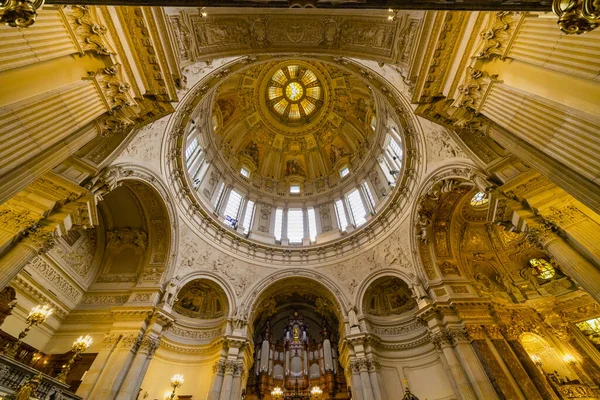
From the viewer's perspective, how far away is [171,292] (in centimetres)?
1376

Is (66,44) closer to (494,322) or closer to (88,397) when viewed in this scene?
(88,397)

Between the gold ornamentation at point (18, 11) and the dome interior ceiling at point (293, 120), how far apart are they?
1989 centimetres

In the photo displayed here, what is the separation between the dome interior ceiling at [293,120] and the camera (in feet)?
75.9

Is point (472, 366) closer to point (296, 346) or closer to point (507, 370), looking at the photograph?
point (507, 370)

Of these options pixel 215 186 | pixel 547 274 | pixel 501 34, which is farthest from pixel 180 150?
pixel 547 274

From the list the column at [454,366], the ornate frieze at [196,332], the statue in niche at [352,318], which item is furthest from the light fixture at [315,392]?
the column at [454,366]

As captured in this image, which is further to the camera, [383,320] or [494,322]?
[383,320]

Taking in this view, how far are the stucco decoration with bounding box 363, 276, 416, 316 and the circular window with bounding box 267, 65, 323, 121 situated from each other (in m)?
17.5

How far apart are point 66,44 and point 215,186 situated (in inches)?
588

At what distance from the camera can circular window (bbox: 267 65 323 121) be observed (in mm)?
25141

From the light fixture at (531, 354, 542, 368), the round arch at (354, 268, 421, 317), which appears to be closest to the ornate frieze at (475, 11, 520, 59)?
the round arch at (354, 268, 421, 317)

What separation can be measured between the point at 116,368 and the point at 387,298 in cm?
1422

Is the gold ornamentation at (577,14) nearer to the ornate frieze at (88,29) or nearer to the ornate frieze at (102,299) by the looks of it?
the ornate frieze at (88,29)

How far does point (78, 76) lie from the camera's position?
592 cm
